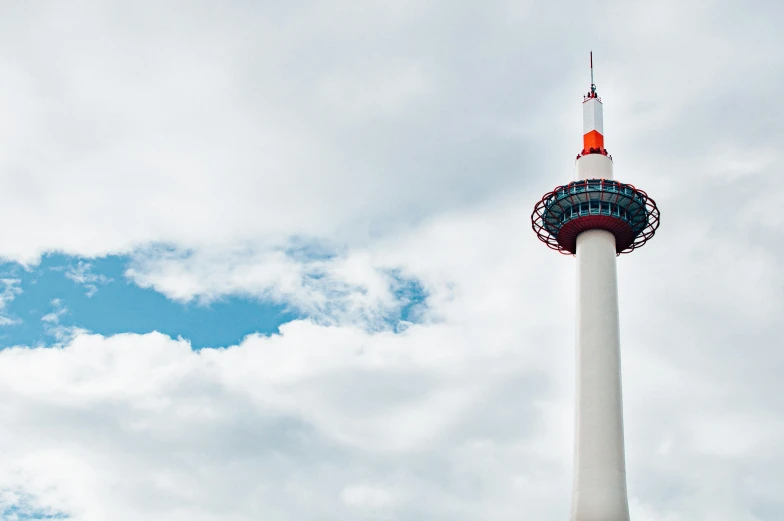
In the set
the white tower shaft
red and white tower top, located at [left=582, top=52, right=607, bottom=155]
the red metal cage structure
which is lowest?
the white tower shaft

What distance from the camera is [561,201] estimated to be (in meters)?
115

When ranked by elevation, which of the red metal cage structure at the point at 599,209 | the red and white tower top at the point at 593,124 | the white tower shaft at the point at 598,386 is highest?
the red and white tower top at the point at 593,124

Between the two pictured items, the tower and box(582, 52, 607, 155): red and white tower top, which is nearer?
the tower

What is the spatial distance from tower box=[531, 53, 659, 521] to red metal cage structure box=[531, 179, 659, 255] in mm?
126

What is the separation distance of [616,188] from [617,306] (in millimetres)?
15094

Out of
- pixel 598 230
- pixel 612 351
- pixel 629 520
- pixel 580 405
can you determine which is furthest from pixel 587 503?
pixel 598 230

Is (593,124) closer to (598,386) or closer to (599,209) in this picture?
(599,209)

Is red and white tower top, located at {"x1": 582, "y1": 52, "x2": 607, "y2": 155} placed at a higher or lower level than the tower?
higher

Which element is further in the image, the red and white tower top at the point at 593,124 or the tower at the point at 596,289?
the red and white tower top at the point at 593,124

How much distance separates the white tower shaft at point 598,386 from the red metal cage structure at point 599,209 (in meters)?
1.64

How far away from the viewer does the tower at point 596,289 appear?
9838cm

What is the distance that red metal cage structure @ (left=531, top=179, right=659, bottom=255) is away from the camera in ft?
372

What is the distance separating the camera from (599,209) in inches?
4456

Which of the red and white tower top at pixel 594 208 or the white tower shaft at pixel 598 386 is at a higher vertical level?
the red and white tower top at pixel 594 208
